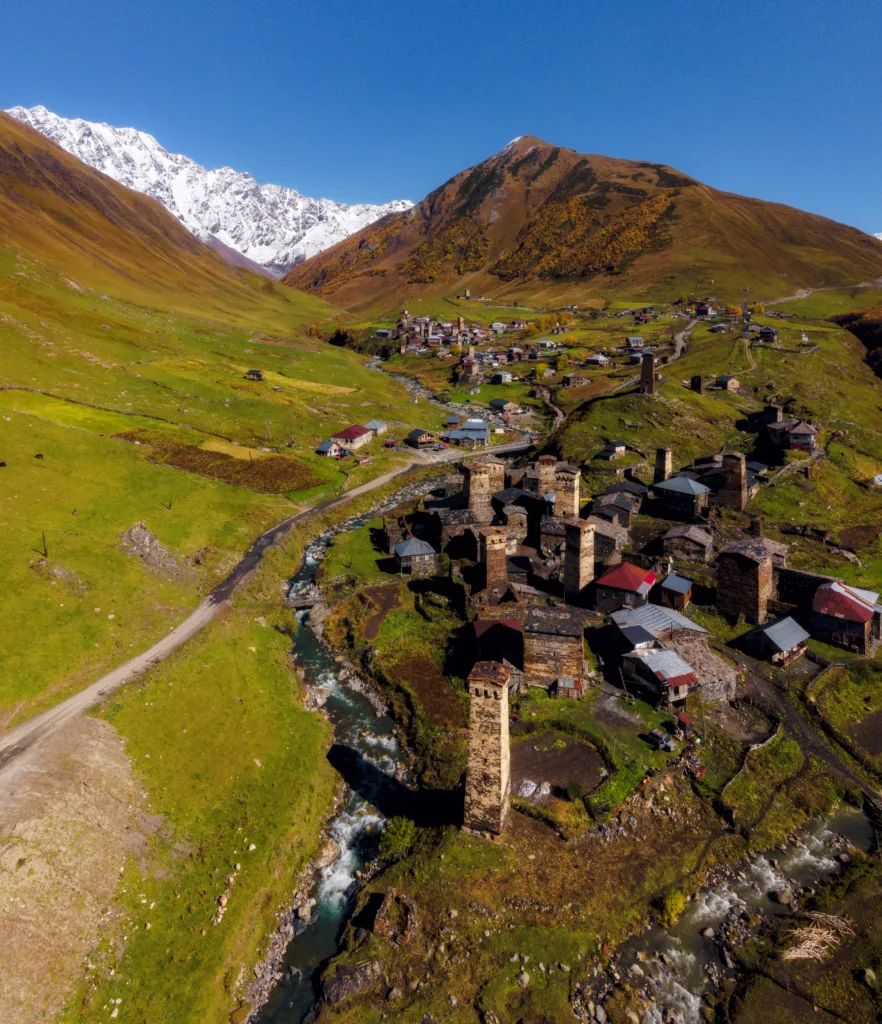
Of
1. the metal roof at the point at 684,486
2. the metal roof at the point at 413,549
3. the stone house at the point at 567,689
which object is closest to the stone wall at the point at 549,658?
the stone house at the point at 567,689

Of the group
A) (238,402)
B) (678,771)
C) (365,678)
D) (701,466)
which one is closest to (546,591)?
(365,678)

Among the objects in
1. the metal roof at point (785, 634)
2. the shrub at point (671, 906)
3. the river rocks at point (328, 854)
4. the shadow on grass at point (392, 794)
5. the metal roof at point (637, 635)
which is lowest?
the river rocks at point (328, 854)

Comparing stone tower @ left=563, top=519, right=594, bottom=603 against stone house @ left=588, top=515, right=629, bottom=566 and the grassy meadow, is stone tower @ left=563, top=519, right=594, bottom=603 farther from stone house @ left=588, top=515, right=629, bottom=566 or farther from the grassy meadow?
the grassy meadow

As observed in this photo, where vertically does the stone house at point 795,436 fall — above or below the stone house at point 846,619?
above

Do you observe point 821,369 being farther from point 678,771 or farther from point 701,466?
point 678,771

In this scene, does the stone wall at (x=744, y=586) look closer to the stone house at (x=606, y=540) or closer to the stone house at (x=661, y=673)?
the stone house at (x=606, y=540)

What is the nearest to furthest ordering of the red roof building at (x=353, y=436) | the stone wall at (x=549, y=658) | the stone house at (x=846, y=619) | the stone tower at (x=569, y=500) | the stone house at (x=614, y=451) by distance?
the stone wall at (x=549, y=658) < the stone house at (x=846, y=619) < the stone tower at (x=569, y=500) < the stone house at (x=614, y=451) < the red roof building at (x=353, y=436)

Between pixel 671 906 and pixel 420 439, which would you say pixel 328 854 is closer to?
pixel 671 906

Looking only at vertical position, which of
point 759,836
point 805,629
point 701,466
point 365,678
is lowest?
point 365,678
